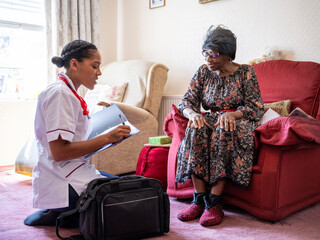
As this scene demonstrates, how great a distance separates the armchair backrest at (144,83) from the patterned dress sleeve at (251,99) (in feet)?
4.54

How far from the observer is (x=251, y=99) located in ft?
6.61

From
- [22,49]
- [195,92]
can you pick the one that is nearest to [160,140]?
[195,92]

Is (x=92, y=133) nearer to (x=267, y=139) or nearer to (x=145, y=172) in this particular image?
(x=145, y=172)

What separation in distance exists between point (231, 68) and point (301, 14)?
938 mm

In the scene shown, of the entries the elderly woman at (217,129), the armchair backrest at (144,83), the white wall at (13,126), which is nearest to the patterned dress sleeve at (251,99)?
the elderly woman at (217,129)

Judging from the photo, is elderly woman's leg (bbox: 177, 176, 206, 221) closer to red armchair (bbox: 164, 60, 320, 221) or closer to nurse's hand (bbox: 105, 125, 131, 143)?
red armchair (bbox: 164, 60, 320, 221)

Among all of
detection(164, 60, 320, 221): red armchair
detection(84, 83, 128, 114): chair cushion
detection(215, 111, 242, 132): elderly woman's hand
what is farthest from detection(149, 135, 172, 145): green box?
detection(84, 83, 128, 114): chair cushion

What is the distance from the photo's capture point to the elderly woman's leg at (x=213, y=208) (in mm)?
1801

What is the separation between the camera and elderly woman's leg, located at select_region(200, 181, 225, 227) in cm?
180

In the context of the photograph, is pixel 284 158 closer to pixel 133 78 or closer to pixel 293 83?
pixel 293 83

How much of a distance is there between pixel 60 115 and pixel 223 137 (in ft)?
2.85

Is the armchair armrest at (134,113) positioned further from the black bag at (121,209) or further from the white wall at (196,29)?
the black bag at (121,209)

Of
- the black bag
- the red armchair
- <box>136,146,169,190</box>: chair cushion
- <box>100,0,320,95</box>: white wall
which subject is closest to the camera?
the black bag

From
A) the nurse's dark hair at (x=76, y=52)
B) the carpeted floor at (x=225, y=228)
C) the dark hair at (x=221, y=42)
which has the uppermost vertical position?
the dark hair at (x=221, y=42)
